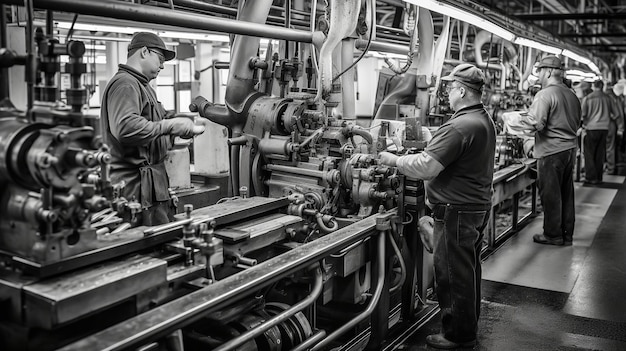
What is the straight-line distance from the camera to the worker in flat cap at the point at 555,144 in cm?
519

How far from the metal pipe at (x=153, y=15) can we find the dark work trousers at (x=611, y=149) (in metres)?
9.05

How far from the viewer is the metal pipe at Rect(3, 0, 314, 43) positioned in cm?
179

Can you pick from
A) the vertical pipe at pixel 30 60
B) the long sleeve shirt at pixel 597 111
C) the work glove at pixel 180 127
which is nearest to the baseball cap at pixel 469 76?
the work glove at pixel 180 127

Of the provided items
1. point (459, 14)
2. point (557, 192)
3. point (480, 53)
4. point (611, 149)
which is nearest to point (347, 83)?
point (459, 14)

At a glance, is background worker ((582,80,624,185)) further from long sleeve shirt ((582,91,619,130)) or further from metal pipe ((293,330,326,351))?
metal pipe ((293,330,326,351))

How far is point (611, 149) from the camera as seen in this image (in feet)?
34.1

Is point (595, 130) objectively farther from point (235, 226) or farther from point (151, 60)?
point (235, 226)

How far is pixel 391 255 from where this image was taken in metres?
3.20

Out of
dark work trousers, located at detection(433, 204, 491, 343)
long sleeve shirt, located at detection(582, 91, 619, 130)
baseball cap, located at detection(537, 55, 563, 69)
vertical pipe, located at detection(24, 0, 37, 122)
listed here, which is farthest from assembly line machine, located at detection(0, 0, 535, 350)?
long sleeve shirt, located at detection(582, 91, 619, 130)

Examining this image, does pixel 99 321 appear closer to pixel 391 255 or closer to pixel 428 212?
pixel 391 255

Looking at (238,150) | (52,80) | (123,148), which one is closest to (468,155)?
(238,150)

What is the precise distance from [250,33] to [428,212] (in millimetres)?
1828

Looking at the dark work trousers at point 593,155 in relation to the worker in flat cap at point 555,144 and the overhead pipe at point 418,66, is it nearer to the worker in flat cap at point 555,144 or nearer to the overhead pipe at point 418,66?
the worker in flat cap at point 555,144

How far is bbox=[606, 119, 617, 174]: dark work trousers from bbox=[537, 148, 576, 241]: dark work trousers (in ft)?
18.6
